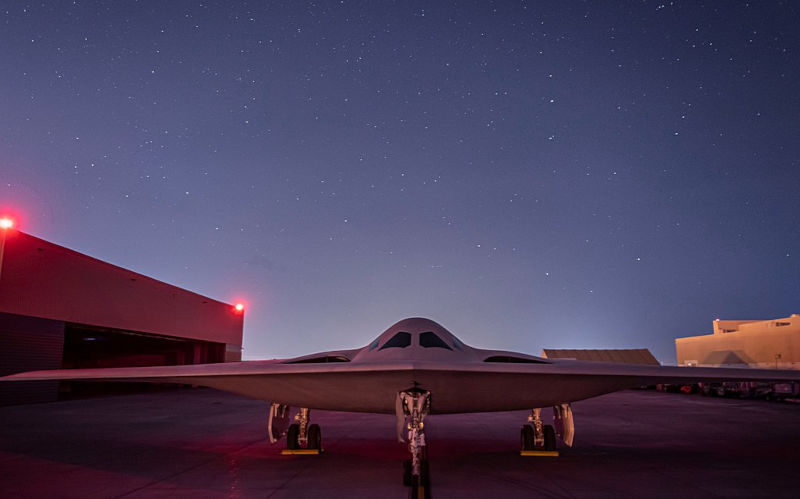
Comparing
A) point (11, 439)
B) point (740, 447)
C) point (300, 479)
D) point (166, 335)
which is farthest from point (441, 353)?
point (166, 335)

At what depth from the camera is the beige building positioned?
4116 centimetres

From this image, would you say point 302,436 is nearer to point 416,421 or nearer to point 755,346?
point 416,421

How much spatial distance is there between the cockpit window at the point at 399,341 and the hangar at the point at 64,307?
19.2 m

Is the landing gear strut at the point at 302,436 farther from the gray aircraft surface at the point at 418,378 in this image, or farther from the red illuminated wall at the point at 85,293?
the red illuminated wall at the point at 85,293

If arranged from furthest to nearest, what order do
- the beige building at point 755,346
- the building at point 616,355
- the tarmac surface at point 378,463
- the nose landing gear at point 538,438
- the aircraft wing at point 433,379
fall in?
the building at point 616,355 → the beige building at point 755,346 → the nose landing gear at point 538,438 → the tarmac surface at point 378,463 → the aircraft wing at point 433,379

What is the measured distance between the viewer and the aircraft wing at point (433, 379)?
586cm

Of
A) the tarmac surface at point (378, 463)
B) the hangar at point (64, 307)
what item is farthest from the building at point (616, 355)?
the tarmac surface at point (378, 463)

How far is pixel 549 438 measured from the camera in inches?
383

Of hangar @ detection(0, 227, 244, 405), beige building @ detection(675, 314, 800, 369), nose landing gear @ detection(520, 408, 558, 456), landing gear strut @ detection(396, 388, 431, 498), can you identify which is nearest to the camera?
landing gear strut @ detection(396, 388, 431, 498)

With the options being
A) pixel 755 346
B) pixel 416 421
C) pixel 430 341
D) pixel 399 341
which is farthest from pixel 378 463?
pixel 755 346

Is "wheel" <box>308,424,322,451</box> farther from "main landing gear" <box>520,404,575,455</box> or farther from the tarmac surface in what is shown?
"main landing gear" <box>520,404,575,455</box>

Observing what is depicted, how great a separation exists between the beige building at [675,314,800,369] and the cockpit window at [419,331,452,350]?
4068 cm

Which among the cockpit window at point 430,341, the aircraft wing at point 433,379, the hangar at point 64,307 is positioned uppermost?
the hangar at point 64,307

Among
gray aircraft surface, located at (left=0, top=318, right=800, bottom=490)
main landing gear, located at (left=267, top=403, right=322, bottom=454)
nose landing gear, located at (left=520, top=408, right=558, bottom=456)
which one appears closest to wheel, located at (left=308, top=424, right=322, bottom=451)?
main landing gear, located at (left=267, top=403, right=322, bottom=454)
